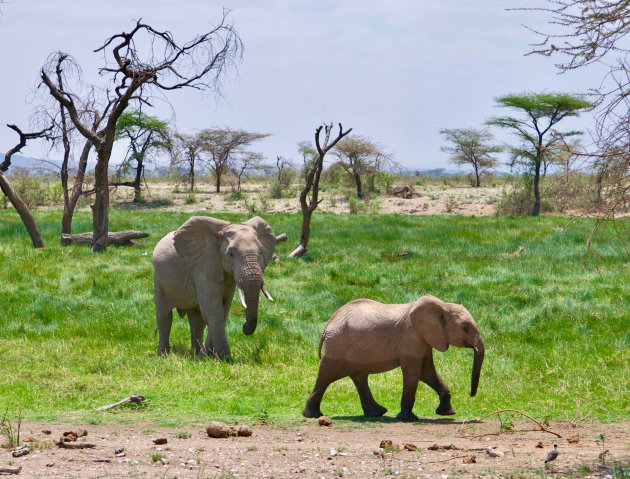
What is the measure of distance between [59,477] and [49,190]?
133 feet

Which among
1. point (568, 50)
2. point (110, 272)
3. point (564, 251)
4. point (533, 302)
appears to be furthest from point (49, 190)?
point (568, 50)

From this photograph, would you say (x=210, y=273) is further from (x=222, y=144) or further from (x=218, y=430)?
(x=222, y=144)

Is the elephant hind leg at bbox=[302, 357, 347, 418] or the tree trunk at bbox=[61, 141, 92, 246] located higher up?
the tree trunk at bbox=[61, 141, 92, 246]

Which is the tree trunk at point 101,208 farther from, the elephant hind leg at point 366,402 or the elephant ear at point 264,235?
the elephant hind leg at point 366,402

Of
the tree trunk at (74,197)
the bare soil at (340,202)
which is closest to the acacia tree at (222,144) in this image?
the bare soil at (340,202)

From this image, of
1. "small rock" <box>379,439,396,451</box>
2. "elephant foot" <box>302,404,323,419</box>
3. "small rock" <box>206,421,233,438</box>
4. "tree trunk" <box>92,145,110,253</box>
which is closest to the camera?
"small rock" <box>379,439,396,451</box>

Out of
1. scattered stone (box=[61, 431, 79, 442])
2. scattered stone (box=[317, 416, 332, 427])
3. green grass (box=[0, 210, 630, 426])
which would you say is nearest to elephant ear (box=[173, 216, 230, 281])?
green grass (box=[0, 210, 630, 426])

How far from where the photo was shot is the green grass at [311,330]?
861cm

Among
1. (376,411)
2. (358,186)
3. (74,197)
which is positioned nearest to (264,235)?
(376,411)

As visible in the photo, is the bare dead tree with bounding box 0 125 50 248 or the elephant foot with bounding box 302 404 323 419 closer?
the elephant foot with bounding box 302 404 323 419

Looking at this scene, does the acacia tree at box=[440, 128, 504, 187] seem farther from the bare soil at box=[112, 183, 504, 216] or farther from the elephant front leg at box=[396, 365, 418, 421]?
the elephant front leg at box=[396, 365, 418, 421]

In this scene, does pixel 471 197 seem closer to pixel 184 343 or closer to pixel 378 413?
pixel 184 343

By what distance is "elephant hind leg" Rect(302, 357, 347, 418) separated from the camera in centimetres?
774

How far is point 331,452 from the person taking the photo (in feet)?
19.7
